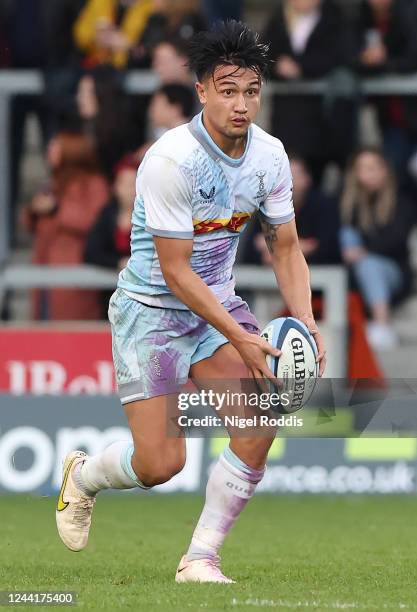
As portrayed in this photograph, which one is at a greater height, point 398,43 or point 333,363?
point 398,43

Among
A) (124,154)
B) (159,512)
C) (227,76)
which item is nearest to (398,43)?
(124,154)

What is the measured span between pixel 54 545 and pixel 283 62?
5.71 metres

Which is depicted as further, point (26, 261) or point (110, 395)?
point (26, 261)

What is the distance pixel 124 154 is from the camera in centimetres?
1274

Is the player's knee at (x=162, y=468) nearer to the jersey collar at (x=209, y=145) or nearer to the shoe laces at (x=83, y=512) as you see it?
the shoe laces at (x=83, y=512)

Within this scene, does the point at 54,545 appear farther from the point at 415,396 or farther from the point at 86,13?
the point at 86,13

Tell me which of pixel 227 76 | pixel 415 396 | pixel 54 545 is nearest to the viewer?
pixel 227 76

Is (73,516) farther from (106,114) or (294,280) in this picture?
(106,114)

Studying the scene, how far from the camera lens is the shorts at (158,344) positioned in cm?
667

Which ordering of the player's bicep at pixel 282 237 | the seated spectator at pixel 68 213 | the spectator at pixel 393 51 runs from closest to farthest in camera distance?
the player's bicep at pixel 282 237
the seated spectator at pixel 68 213
the spectator at pixel 393 51

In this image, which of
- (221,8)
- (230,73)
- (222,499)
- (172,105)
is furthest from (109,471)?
(221,8)

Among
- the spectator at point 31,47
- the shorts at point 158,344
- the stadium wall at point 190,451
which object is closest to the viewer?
the shorts at point 158,344

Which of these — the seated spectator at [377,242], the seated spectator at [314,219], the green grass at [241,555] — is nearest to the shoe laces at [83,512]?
the green grass at [241,555]

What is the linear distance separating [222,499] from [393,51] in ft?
23.5
